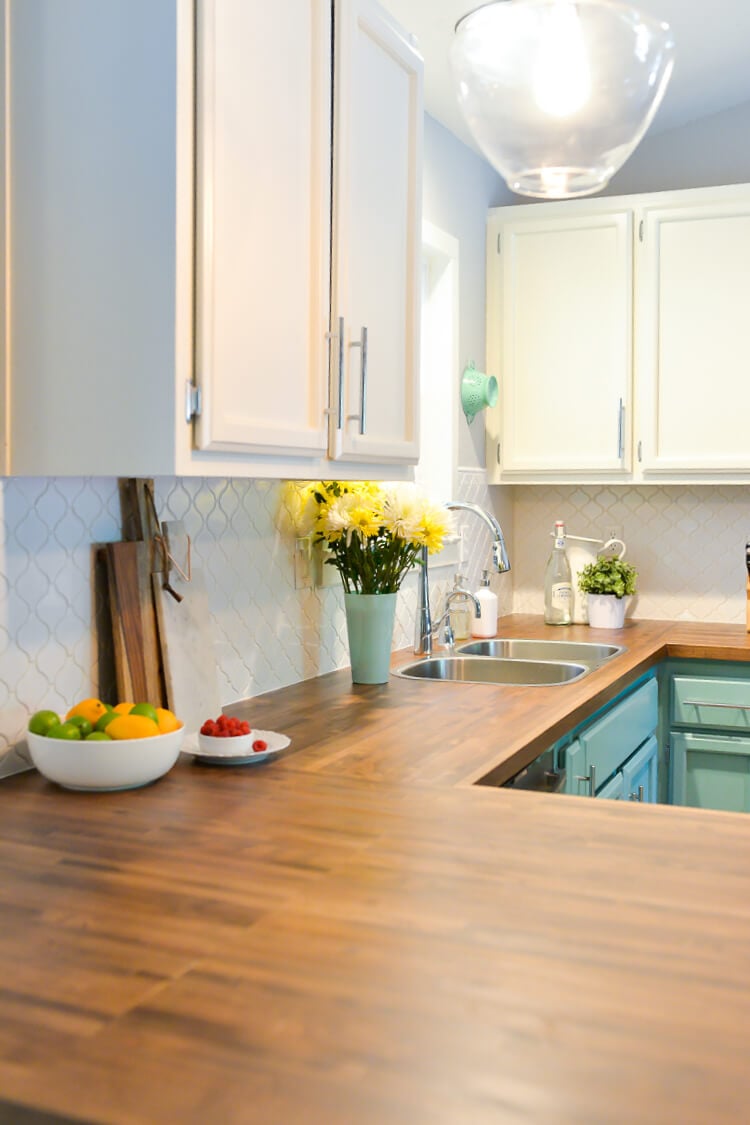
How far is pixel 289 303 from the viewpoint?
1.87 metres

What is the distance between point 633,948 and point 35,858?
698mm

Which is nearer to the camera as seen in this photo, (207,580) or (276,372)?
(276,372)

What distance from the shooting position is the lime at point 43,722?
1649 mm

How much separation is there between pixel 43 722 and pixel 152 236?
706 millimetres

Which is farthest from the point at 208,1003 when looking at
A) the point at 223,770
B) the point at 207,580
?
the point at 207,580

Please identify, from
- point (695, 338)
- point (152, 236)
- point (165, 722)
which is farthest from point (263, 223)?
point (695, 338)

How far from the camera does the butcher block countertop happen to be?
0.83 m

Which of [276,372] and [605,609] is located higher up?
[276,372]

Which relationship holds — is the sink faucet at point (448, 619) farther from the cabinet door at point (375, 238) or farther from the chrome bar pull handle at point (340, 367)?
the chrome bar pull handle at point (340, 367)

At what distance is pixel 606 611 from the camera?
Answer: 12.5 ft

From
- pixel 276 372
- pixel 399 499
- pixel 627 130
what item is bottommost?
pixel 399 499

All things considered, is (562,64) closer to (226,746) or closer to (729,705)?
(226,746)

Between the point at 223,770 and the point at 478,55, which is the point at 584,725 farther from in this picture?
the point at 478,55

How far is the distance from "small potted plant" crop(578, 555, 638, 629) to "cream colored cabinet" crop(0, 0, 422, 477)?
2.13 metres
